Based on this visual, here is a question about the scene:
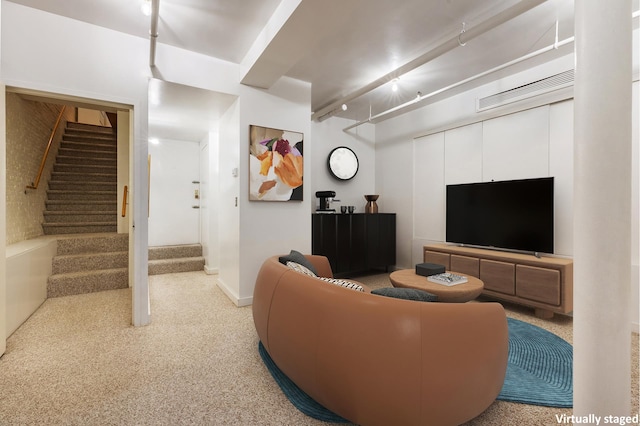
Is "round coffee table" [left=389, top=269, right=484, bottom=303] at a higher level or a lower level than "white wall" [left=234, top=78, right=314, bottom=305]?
lower

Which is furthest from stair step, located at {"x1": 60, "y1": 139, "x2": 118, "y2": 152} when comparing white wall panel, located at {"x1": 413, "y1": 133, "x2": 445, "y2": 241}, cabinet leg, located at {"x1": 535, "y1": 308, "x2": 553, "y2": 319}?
cabinet leg, located at {"x1": 535, "y1": 308, "x2": 553, "y2": 319}

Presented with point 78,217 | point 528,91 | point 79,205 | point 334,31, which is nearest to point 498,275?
point 528,91

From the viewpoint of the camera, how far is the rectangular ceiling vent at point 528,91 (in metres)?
3.13

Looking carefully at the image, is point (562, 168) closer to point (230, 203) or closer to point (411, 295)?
point (411, 295)

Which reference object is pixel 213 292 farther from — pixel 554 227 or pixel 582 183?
pixel 554 227

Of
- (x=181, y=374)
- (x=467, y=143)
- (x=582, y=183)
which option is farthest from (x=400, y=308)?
(x=467, y=143)

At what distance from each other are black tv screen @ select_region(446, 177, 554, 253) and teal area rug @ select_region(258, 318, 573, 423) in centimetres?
109

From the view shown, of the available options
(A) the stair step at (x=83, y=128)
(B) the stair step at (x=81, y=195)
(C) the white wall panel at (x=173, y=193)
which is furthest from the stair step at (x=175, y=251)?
(A) the stair step at (x=83, y=128)

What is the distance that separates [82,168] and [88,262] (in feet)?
7.24

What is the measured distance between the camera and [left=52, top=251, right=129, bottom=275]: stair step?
12.3 feet

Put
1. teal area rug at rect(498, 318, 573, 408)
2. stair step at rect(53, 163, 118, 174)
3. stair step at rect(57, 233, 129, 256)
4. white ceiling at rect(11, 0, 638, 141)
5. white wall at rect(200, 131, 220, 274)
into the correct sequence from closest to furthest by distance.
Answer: teal area rug at rect(498, 318, 573, 408) < white ceiling at rect(11, 0, 638, 141) < stair step at rect(57, 233, 129, 256) < white wall at rect(200, 131, 220, 274) < stair step at rect(53, 163, 118, 174)

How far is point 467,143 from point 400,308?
3.62 metres

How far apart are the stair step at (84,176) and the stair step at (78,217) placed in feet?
2.39

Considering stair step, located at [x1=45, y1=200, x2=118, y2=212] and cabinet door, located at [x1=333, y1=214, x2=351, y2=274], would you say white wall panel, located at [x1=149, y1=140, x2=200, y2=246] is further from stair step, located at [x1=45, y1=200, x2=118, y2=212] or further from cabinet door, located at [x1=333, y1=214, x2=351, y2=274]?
cabinet door, located at [x1=333, y1=214, x2=351, y2=274]
